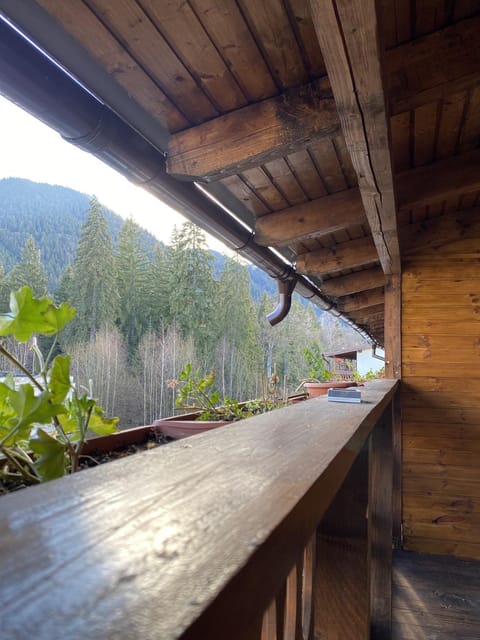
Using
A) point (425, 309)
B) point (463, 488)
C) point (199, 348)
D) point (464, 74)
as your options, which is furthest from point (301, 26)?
point (463, 488)

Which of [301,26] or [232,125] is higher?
[301,26]

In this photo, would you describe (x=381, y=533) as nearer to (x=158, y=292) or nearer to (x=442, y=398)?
(x=442, y=398)

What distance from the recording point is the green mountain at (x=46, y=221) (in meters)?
1.59

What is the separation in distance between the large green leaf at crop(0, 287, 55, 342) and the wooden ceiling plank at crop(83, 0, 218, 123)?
718mm

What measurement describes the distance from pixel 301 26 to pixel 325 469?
1.19 metres

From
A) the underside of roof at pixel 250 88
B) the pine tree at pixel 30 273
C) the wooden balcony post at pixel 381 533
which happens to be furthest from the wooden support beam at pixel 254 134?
the wooden balcony post at pixel 381 533

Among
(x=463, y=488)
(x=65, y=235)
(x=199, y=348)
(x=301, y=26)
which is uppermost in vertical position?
(x=301, y=26)

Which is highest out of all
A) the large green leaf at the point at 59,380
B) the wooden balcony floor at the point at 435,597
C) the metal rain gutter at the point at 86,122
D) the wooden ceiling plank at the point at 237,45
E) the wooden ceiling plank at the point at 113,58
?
the wooden ceiling plank at the point at 237,45

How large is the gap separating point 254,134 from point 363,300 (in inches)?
148

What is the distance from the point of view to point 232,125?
1.49 meters

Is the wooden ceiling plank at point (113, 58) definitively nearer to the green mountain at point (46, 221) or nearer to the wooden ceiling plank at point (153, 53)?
the wooden ceiling plank at point (153, 53)

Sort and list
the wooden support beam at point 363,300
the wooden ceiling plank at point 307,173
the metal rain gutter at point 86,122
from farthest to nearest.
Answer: the wooden support beam at point 363,300
the wooden ceiling plank at point 307,173
the metal rain gutter at point 86,122

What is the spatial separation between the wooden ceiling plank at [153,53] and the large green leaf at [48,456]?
0.98 meters

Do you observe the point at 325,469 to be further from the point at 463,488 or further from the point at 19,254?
the point at 463,488
